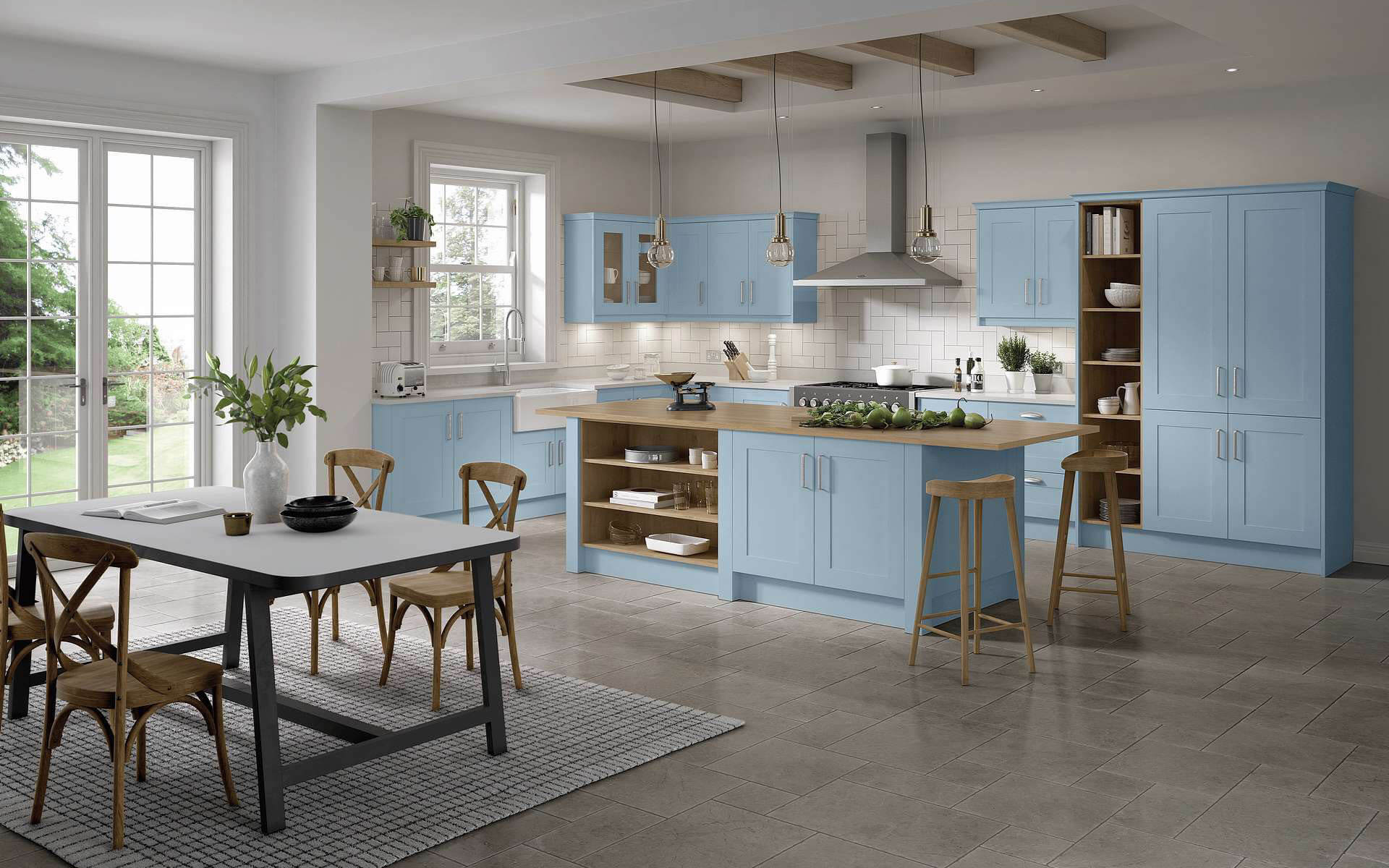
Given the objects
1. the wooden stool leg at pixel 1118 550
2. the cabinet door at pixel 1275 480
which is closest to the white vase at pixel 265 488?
the wooden stool leg at pixel 1118 550

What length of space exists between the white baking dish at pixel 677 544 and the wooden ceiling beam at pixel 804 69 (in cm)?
273

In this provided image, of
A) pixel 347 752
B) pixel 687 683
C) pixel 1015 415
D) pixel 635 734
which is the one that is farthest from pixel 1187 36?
pixel 347 752

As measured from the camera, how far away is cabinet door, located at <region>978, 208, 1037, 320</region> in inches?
327

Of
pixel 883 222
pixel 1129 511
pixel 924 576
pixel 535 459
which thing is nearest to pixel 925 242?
pixel 924 576

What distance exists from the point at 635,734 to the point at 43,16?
4.58 meters

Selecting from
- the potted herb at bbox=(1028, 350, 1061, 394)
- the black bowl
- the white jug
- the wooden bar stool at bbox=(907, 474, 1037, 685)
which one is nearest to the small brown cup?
the black bowl

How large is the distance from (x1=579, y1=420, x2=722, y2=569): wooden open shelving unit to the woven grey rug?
6.41 ft

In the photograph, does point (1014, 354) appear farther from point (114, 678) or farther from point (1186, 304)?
point (114, 678)

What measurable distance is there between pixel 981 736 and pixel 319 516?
2.45 metres

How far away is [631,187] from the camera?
1054 centimetres

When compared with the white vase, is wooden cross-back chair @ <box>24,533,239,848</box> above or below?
below

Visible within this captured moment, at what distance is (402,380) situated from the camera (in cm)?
814

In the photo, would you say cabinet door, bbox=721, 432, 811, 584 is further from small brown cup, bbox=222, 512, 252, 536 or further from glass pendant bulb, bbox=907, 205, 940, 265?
small brown cup, bbox=222, 512, 252, 536

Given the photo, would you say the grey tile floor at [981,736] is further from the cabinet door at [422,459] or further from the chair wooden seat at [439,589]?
the cabinet door at [422,459]
